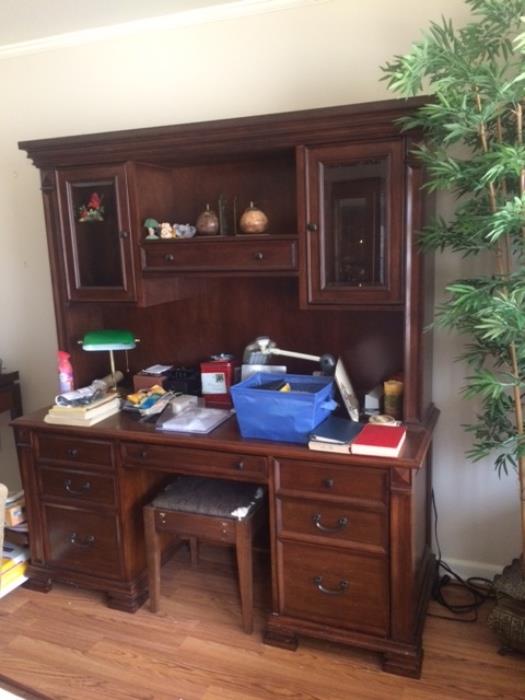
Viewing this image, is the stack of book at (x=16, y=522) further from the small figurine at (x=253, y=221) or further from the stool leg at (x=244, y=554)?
the small figurine at (x=253, y=221)

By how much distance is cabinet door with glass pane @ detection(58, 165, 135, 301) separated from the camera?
7.36 ft

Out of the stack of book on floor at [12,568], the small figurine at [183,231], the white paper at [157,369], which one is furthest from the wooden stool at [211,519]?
the small figurine at [183,231]

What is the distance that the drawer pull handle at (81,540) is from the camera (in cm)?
231

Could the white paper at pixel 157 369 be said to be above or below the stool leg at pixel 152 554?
A: above

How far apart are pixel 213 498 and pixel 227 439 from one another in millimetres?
292

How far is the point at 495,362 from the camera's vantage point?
2180 mm

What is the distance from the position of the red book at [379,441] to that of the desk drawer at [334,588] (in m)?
0.36

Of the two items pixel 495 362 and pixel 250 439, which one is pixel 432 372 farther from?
pixel 250 439

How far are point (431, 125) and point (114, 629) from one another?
2.05m

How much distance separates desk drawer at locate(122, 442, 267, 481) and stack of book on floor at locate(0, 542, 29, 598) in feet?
2.38

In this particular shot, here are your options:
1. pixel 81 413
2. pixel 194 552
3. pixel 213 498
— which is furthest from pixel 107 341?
pixel 194 552

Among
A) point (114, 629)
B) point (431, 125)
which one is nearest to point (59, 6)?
point (431, 125)

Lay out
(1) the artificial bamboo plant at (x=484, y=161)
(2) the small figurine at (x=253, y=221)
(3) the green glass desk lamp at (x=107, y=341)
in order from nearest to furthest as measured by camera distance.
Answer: (1) the artificial bamboo plant at (x=484, y=161) < (2) the small figurine at (x=253, y=221) < (3) the green glass desk lamp at (x=107, y=341)

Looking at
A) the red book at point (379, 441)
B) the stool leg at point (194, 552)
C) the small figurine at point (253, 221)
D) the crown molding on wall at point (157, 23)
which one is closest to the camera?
the red book at point (379, 441)
